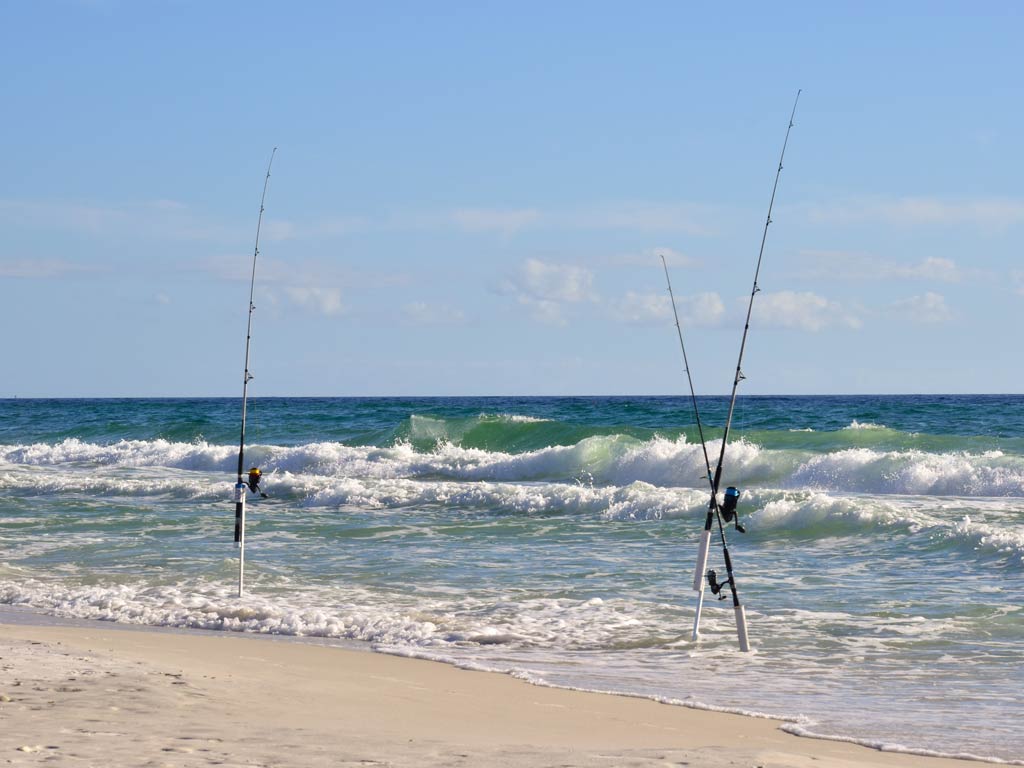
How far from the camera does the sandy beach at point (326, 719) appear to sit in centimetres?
442

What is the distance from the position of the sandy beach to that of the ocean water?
38cm

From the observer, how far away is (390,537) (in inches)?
510

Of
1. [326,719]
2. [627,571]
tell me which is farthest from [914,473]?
[326,719]

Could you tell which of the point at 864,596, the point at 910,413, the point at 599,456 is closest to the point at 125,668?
the point at 864,596

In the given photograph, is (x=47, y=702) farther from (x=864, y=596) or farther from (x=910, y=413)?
(x=910, y=413)

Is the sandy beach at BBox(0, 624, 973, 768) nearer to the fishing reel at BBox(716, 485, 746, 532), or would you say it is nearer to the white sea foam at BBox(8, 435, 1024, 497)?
the fishing reel at BBox(716, 485, 746, 532)

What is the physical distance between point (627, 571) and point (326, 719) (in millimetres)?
5541

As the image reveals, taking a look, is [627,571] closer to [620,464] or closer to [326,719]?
[326,719]

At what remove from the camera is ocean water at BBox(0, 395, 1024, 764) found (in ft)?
21.7

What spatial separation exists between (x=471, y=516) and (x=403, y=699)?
9223 millimetres

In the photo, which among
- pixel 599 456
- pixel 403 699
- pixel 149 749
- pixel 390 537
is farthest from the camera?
pixel 599 456

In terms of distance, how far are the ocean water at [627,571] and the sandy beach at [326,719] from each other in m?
0.38

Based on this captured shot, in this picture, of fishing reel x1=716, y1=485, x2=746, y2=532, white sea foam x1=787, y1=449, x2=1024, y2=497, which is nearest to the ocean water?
white sea foam x1=787, y1=449, x2=1024, y2=497

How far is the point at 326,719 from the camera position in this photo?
5.23 meters
